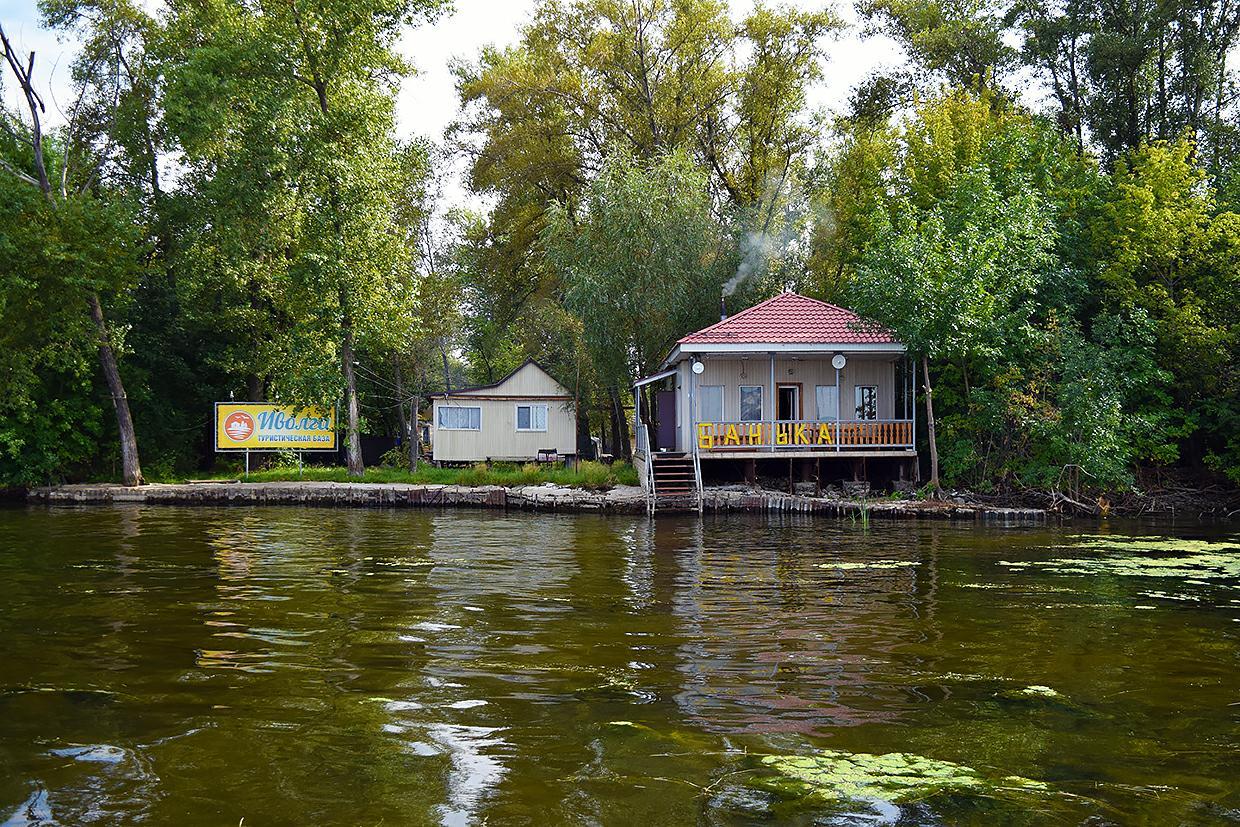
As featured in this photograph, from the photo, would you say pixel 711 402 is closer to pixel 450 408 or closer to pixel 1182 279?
pixel 1182 279

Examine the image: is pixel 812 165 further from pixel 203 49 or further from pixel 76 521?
pixel 76 521

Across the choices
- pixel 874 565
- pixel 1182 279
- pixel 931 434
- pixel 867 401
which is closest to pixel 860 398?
pixel 867 401

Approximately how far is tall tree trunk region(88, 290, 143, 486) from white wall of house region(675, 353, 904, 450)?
17.1m

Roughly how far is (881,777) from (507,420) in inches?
1207

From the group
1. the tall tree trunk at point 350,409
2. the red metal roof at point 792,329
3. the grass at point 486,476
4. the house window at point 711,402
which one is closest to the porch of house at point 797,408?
the house window at point 711,402

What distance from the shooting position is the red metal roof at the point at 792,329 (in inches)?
928

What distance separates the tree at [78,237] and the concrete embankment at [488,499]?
2854 millimetres

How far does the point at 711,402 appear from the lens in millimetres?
25297

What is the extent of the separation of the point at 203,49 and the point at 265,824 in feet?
97.2

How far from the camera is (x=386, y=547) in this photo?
608 inches

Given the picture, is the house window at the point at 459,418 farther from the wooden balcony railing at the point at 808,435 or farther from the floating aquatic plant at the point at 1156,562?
the floating aquatic plant at the point at 1156,562

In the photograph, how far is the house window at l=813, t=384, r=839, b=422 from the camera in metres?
25.5

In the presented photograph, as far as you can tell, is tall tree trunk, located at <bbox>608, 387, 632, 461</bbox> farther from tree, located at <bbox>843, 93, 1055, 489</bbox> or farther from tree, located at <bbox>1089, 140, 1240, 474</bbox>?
tree, located at <bbox>1089, 140, 1240, 474</bbox>

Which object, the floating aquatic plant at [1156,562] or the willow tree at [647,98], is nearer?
the floating aquatic plant at [1156,562]
